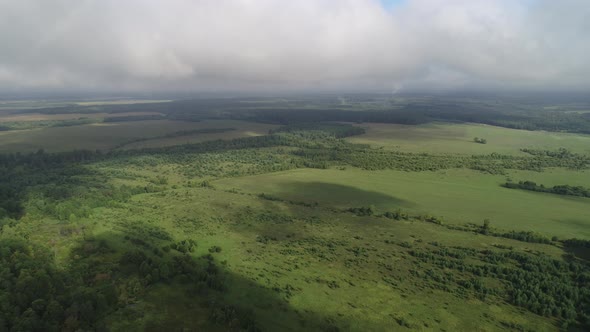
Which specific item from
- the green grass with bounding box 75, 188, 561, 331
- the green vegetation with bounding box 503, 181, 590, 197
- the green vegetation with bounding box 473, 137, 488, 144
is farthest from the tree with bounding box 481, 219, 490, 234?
the green vegetation with bounding box 473, 137, 488, 144

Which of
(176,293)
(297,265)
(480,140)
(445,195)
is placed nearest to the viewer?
(176,293)

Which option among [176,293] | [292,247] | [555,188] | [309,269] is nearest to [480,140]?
[555,188]

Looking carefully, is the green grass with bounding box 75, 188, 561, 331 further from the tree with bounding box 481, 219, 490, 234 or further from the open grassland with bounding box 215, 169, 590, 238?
the open grassland with bounding box 215, 169, 590, 238

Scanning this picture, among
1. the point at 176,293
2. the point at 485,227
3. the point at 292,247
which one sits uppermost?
the point at 485,227

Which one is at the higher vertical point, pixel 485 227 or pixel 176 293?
pixel 485 227

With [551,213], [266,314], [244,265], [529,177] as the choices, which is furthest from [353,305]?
[529,177]

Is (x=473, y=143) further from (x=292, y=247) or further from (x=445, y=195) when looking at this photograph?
(x=292, y=247)

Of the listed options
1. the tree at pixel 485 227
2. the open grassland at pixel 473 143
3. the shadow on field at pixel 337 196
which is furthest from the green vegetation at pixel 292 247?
the open grassland at pixel 473 143
